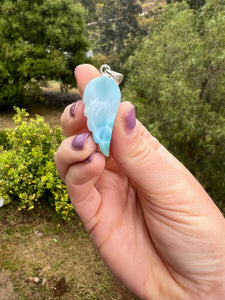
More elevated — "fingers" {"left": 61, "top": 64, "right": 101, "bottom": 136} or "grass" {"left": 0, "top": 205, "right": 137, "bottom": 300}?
"fingers" {"left": 61, "top": 64, "right": 101, "bottom": 136}

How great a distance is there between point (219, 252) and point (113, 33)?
82.0 ft

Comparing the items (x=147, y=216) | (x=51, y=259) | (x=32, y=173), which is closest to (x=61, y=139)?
(x=32, y=173)

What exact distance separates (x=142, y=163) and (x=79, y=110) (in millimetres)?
639

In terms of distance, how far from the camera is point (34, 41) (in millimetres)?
12852

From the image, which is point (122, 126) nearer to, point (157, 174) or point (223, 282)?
point (157, 174)

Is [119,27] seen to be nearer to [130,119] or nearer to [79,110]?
[79,110]

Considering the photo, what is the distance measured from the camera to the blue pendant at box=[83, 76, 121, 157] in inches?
71.1

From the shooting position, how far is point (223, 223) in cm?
212

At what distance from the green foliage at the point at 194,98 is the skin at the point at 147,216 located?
119 inches

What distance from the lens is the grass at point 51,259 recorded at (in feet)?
13.8

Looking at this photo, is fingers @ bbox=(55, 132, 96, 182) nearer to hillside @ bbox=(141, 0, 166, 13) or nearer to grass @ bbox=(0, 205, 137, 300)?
grass @ bbox=(0, 205, 137, 300)

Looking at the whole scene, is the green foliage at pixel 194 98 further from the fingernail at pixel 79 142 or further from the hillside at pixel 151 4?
the hillside at pixel 151 4

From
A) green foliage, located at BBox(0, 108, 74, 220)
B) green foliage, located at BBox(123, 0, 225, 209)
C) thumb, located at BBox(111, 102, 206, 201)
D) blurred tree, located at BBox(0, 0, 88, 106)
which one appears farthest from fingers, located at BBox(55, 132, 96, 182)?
blurred tree, located at BBox(0, 0, 88, 106)

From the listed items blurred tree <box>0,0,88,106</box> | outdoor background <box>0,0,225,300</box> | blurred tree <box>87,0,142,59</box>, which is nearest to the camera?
outdoor background <box>0,0,225,300</box>
